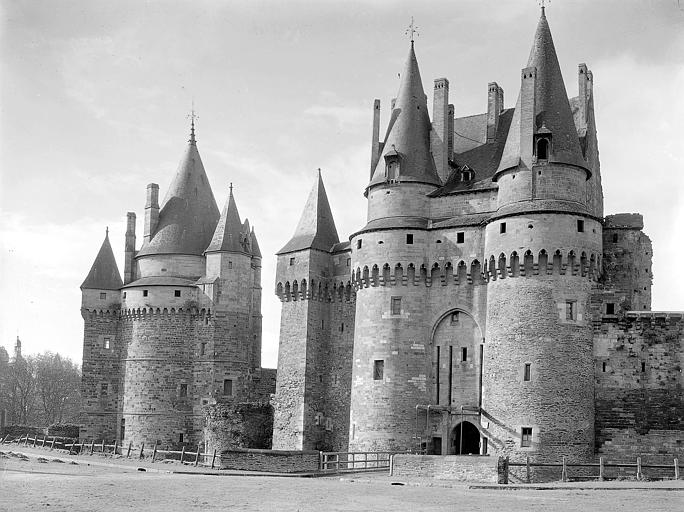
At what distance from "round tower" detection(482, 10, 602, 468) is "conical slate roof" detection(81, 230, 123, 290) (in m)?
31.0

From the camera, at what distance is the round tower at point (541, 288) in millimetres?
45969

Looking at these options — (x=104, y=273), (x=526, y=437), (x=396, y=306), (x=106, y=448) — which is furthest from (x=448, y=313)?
(x=104, y=273)

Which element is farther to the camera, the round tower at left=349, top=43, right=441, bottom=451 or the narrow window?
the round tower at left=349, top=43, right=441, bottom=451

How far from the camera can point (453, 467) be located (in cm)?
4256

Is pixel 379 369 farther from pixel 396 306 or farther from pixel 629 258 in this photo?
pixel 629 258

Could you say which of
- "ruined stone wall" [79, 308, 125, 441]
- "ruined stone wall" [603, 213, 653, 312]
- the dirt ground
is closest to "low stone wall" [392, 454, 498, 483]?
the dirt ground

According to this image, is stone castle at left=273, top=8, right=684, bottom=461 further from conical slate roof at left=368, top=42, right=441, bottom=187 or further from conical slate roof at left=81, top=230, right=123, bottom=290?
conical slate roof at left=81, top=230, right=123, bottom=290

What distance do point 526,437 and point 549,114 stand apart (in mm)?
15412

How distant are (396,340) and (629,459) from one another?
12614 mm

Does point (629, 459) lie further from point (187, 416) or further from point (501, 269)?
point (187, 416)

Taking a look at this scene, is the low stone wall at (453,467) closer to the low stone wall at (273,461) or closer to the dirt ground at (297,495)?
the dirt ground at (297,495)

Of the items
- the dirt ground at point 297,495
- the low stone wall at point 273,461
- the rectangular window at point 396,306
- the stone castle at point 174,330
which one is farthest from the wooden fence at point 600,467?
the stone castle at point 174,330

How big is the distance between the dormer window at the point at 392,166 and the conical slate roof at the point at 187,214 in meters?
18.5

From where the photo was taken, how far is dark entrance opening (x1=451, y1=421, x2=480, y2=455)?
51.3m
